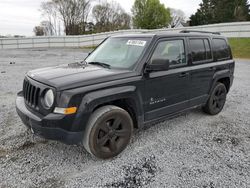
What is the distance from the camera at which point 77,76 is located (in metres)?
2.96

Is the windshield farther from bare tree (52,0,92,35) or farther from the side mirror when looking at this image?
bare tree (52,0,92,35)

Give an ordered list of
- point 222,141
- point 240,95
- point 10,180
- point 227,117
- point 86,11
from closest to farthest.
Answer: point 10,180, point 222,141, point 227,117, point 240,95, point 86,11

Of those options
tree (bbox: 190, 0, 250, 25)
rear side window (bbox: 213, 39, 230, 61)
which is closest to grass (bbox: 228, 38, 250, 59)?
rear side window (bbox: 213, 39, 230, 61)

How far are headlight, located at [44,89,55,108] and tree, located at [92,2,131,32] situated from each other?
4771cm

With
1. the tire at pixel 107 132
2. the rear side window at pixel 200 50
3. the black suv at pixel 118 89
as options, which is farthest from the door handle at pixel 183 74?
the tire at pixel 107 132

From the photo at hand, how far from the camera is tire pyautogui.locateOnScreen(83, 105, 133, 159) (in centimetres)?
290

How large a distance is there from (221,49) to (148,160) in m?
3.17

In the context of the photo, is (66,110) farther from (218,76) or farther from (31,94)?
(218,76)

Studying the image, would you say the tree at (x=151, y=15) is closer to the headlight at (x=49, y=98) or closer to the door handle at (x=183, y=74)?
the door handle at (x=183, y=74)

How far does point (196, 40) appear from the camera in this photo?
166 inches

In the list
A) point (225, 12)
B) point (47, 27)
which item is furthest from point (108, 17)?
point (225, 12)

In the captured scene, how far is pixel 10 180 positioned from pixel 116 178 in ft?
4.35

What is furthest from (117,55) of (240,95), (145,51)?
(240,95)

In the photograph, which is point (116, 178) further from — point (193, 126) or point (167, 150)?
point (193, 126)
